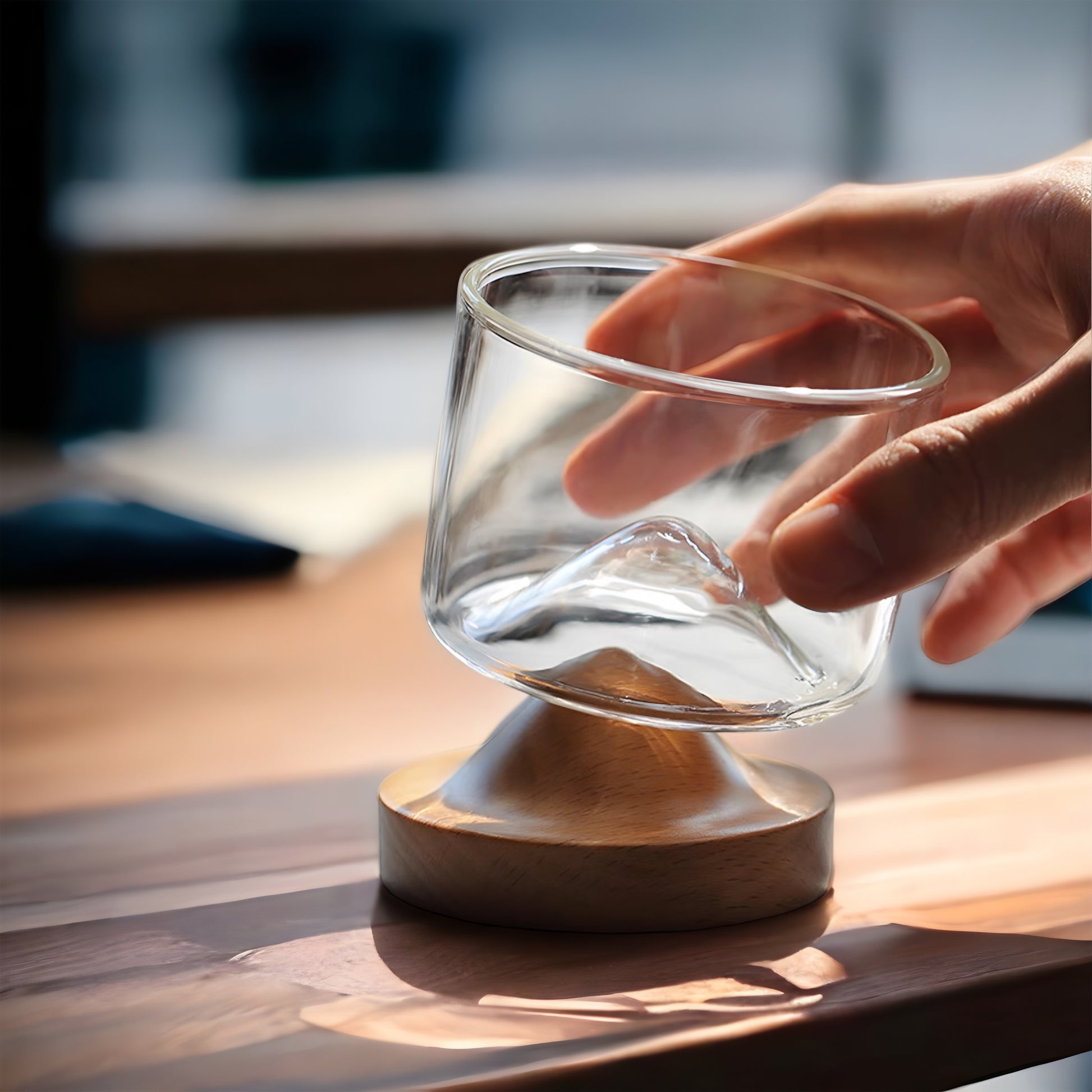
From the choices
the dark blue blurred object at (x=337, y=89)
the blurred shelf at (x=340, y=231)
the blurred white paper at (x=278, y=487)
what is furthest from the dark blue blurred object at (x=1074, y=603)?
the dark blue blurred object at (x=337, y=89)

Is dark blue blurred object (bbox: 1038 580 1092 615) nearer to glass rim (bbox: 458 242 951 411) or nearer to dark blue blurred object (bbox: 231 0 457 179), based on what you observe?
glass rim (bbox: 458 242 951 411)

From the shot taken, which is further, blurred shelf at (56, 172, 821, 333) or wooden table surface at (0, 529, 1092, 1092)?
blurred shelf at (56, 172, 821, 333)

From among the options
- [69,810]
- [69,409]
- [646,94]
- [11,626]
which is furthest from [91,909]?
[646,94]

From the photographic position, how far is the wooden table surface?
26 cm

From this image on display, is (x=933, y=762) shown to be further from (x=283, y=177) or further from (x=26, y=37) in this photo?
(x=283, y=177)

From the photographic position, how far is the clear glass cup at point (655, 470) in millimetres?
319

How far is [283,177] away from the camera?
1440mm

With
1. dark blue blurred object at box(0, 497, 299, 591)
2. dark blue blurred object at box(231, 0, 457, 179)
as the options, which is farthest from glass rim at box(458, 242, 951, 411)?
dark blue blurred object at box(231, 0, 457, 179)

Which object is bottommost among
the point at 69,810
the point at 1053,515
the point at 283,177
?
the point at 69,810

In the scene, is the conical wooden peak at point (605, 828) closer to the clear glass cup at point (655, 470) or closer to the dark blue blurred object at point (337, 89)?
the clear glass cup at point (655, 470)

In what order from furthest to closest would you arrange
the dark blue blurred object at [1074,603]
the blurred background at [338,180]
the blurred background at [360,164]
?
1. the blurred background at [360,164]
2. the blurred background at [338,180]
3. the dark blue blurred object at [1074,603]

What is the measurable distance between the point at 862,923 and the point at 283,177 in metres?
1.29

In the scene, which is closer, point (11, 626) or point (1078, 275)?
point (1078, 275)

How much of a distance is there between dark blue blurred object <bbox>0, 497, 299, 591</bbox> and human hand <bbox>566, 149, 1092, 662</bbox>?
0.37 m
